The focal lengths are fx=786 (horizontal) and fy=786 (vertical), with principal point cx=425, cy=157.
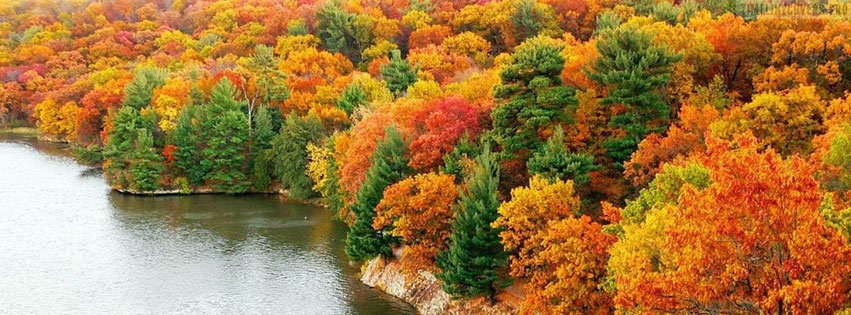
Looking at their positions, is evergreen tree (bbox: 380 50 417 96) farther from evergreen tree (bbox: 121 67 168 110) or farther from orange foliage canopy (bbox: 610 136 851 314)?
orange foliage canopy (bbox: 610 136 851 314)

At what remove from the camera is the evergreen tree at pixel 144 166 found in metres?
57.1

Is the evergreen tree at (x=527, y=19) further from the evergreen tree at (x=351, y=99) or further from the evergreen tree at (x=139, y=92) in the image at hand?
the evergreen tree at (x=139, y=92)

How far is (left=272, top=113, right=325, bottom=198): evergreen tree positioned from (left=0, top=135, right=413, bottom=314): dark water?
5.33ft

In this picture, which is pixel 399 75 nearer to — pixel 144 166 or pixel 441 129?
pixel 144 166

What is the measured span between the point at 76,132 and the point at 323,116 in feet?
98.9

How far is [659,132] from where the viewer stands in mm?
32062

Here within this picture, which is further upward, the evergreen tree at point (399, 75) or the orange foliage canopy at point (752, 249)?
the evergreen tree at point (399, 75)

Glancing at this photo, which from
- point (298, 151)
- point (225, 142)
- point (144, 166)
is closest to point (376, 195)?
point (298, 151)

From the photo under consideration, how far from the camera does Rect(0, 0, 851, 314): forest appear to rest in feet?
49.5

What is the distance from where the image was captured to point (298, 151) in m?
55.0

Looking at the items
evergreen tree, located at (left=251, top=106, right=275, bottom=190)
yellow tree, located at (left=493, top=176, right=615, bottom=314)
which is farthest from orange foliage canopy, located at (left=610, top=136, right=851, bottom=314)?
evergreen tree, located at (left=251, top=106, right=275, bottom=190)

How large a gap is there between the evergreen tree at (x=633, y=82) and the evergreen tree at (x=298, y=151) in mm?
26737

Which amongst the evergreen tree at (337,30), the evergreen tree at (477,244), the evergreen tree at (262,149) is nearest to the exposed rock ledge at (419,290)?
the evergreen tree at (477,244)

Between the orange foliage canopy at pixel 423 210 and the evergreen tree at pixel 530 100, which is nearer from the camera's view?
the orange foliage canopy at pixel 423 210
